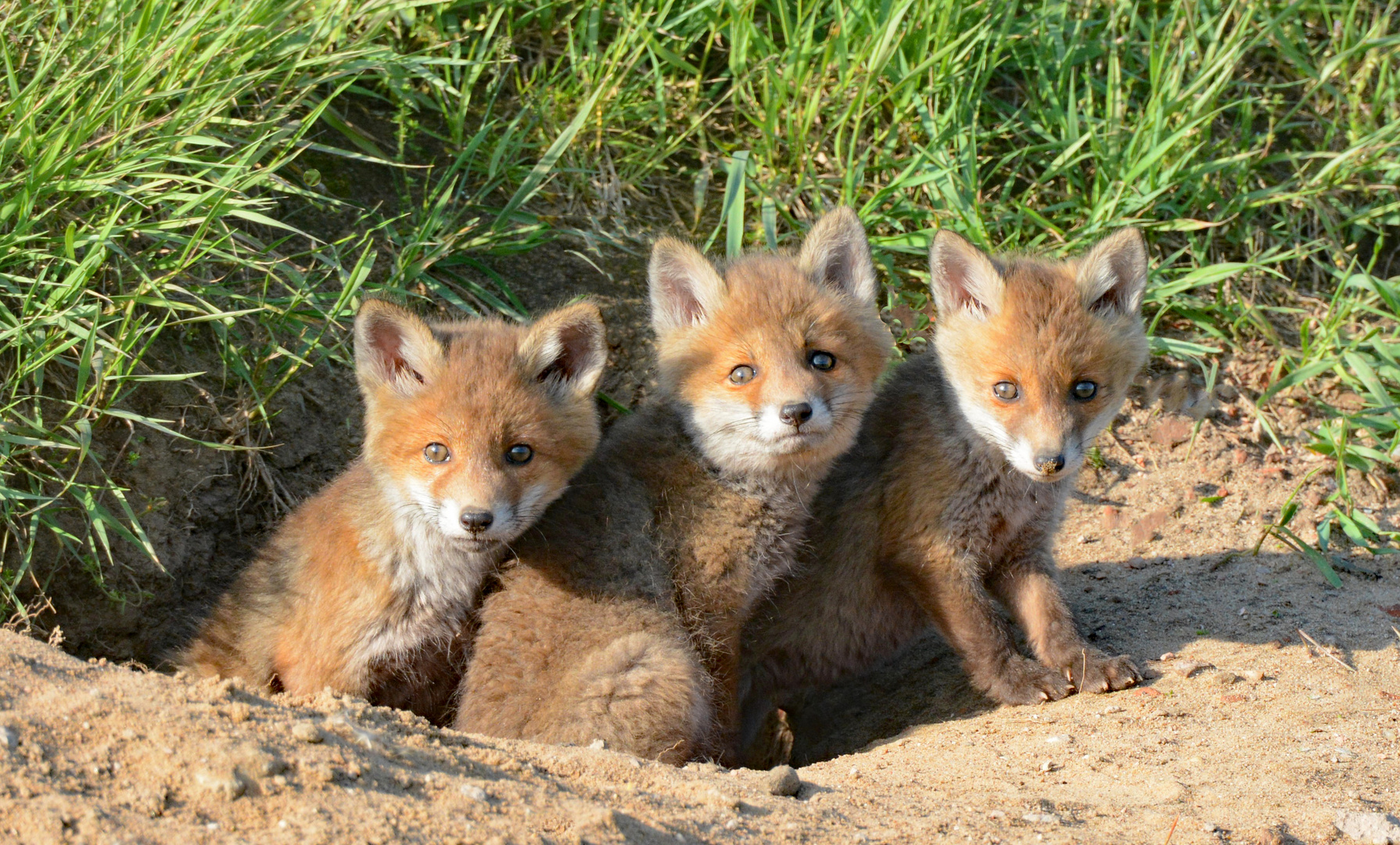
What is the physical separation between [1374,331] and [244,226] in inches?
180

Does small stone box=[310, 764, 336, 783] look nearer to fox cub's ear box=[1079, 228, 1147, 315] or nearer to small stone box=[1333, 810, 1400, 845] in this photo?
small stone box=[1333, 810, 1400, 845]

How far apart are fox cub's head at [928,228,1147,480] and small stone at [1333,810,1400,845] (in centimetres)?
127

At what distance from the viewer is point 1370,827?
2.62m

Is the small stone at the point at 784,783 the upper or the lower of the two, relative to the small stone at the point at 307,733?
lower

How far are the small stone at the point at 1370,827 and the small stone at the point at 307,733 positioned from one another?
88.3 inches

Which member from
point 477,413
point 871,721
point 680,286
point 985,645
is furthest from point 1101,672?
point 477,413

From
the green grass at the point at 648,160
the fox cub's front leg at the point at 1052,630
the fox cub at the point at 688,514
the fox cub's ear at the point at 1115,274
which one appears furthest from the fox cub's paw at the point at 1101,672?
the green grass at the point at 648,160

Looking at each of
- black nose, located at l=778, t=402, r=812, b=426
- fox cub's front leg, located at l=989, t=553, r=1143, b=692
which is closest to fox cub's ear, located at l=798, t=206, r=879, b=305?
black nose, located at l=778, t=402, r=812, b=426

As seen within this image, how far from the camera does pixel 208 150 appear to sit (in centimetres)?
420

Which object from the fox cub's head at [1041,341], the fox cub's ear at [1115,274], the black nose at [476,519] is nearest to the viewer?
the black nose at [476,519]

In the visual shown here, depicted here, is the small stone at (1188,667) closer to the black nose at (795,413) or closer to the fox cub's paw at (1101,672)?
the fox cub's paw at (1101,672)

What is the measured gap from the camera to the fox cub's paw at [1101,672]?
372cm

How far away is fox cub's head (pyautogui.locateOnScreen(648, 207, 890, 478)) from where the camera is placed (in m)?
3.57

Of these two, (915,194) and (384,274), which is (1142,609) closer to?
(915,194)
